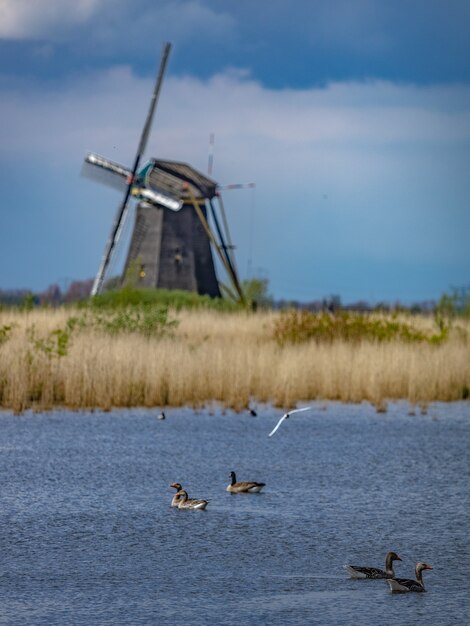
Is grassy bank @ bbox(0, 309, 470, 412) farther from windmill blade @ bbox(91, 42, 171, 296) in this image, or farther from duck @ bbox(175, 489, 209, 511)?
windmill blade @ bbox(91, 42, 171, 296)

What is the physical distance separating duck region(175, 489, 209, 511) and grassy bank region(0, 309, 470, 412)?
7.17 m

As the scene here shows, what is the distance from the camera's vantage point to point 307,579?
679cm

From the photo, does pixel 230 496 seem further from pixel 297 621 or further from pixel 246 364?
pixel 246 364

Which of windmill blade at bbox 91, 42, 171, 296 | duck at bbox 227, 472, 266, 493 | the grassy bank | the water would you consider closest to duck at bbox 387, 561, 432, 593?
the water

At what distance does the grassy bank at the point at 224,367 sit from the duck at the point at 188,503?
23.5ft

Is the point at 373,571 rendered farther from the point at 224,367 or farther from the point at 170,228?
the point at 170,228

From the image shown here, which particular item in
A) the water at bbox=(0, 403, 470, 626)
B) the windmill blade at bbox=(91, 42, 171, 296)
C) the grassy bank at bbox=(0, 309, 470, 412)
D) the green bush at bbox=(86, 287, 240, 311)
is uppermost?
the windmill blade at bbox=(91, 42, 171, 296)

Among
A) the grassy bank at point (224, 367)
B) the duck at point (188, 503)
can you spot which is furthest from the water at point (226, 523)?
the grassy bank at point (224, 367)

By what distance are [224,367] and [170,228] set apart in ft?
74.1

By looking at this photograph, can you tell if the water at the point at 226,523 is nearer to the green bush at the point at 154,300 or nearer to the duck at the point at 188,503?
the duck at the point at 188,503

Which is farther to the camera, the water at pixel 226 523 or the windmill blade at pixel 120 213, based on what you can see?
the windmill blade at pixel 120 213

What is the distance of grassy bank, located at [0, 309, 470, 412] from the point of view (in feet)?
55.2

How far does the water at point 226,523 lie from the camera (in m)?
6.19

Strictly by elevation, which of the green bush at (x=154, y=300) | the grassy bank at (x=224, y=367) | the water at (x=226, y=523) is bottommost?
the water at (x=226, y=523)
